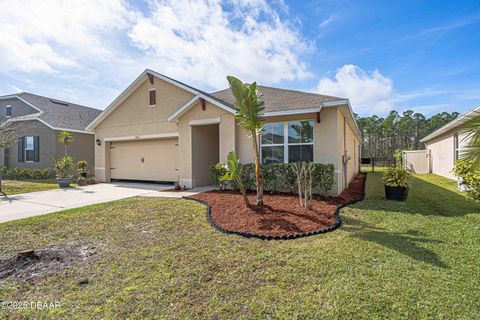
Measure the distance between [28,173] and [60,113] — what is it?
5562mm

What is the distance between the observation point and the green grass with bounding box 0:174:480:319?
2.59 m

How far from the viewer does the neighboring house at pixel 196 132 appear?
9.03 meters

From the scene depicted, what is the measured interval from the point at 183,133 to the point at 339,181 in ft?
24.0

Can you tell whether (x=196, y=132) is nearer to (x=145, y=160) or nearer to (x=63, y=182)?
(x=145, y=160)

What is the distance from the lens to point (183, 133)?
1138 cm

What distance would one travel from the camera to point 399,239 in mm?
4531

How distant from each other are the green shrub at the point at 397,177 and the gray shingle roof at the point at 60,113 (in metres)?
20.7

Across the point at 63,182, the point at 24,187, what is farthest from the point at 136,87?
the point at 24,187

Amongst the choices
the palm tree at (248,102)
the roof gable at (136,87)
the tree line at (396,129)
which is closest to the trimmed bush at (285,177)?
the palm tree at (248,102)

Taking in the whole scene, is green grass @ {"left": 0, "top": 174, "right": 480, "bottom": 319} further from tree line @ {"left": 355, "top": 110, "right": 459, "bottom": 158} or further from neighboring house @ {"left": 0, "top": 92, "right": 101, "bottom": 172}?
tree line @ {"left": 355, "top": 110, "right": 459, "bottom": 158}

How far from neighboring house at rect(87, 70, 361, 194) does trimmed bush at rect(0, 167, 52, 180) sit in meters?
5.42

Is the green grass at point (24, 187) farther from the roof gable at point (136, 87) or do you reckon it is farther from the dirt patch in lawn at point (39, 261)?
the dirt patch in lawn at point (39, 261)

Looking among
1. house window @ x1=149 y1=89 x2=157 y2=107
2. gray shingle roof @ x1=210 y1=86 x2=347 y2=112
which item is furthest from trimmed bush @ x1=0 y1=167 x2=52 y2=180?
gray shingle roof @ x1=210 y1=86 x2=347 y2=112

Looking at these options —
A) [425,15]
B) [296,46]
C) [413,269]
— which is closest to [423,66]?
[425,15]
